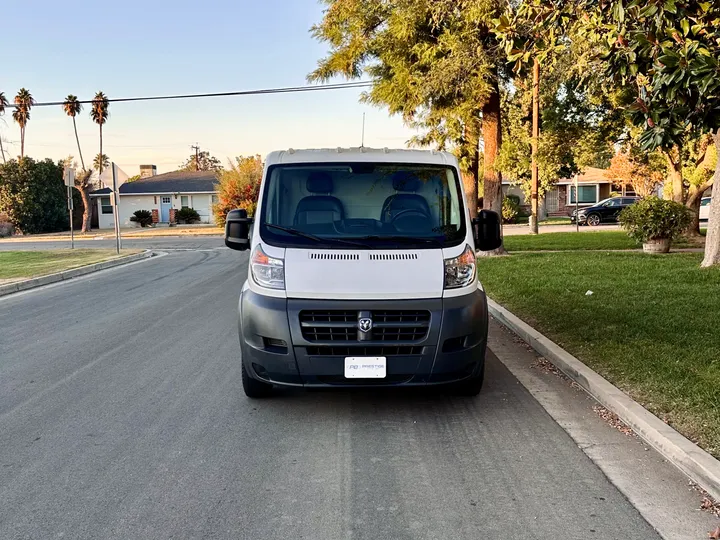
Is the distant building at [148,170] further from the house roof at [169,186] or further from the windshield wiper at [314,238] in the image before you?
the windshield wiper at [314,238]

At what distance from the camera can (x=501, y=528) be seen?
339 cm

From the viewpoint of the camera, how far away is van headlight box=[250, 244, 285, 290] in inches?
194

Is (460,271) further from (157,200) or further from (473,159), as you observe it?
(157,200)

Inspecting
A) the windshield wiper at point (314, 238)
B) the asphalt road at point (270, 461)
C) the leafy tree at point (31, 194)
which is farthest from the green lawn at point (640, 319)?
the leafy tree at point (31, 194)

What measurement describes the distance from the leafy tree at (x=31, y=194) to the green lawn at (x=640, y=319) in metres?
37.6

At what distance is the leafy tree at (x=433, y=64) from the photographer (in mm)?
15266

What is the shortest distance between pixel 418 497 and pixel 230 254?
62.9 feet

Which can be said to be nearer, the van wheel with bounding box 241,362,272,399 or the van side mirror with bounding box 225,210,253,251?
the van wheel with bounding box 241,362,272,399

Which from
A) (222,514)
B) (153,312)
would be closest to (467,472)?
(222,514)

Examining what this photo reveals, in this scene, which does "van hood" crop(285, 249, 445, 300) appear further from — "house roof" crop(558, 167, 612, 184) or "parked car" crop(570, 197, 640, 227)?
"house roof" crop(558, 167, 612, 184)

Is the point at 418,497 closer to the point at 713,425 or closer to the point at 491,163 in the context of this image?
the point at 713,425

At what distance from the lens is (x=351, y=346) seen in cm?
477

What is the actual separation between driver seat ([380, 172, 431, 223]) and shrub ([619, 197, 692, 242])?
1225cm

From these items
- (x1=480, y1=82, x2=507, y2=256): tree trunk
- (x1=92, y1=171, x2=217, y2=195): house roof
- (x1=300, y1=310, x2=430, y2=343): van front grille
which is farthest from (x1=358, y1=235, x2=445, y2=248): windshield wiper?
(x1=92, y1=171, x2=217, y2=195): house roof
